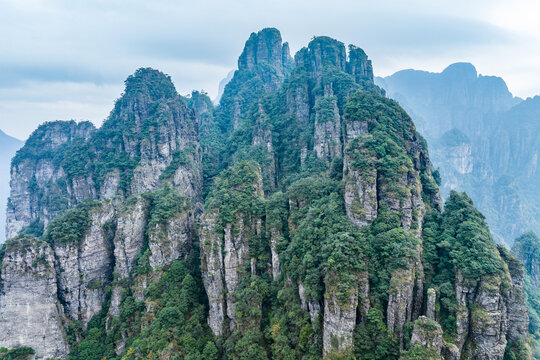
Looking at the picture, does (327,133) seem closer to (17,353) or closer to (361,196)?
(361,196)

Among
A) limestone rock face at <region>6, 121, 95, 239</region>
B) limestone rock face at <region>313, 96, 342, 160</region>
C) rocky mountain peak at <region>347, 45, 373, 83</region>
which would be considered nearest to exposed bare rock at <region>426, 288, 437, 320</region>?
limestone rock face at <region>313, 96, 342, 160</region>

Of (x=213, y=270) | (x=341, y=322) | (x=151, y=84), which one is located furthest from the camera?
(x=151, y=84)

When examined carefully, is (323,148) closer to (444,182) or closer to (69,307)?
(69,307)

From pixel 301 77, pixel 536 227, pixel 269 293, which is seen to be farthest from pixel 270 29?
pixel 536 227

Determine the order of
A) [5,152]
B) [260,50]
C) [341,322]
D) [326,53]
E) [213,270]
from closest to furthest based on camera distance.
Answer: [341,322] < [213,270] < [326,53] < [260,50] < [5,152]

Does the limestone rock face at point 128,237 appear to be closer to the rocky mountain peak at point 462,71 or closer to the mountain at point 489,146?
the mountain at point 489,146

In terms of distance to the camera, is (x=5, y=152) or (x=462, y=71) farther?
(x=462, y=71)

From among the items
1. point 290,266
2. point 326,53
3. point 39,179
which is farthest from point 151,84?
point 290,266

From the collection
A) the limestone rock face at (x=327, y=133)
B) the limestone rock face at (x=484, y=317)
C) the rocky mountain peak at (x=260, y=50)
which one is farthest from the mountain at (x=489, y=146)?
the limestone rock face at (x=484, y=317)
